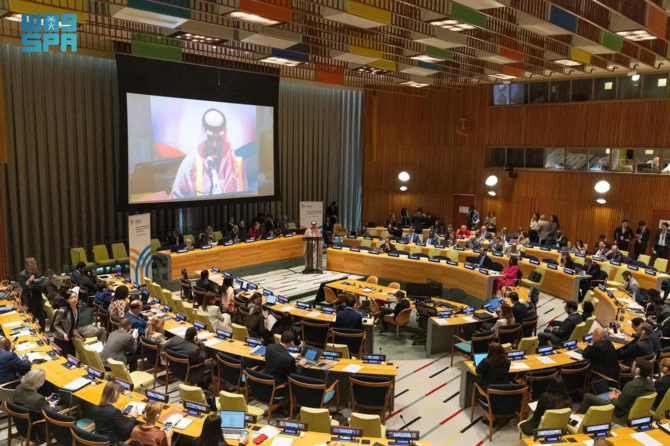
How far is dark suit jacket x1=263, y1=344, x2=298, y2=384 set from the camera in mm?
6828

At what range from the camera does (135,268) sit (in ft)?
44.0

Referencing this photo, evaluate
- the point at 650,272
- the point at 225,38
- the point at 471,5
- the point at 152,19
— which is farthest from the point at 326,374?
the point at 650,272

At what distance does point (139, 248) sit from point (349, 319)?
6999 mm

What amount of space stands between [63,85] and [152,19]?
6.92 meters

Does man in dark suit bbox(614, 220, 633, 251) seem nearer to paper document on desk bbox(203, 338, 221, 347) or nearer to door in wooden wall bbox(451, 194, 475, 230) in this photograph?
door in wooden wall bbox(451, 194, 475, 230)

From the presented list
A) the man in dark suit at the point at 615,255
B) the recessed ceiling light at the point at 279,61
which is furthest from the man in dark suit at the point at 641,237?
the recessed ceiling light at the point at 279,61

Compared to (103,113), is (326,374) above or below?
below

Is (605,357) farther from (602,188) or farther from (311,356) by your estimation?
(602,188)

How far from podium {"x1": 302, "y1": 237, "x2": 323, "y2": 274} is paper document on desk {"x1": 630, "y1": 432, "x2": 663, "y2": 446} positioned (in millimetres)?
11250

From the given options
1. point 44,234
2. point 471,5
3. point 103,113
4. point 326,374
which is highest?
point 471,5

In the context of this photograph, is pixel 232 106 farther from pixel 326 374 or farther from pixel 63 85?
pixel 326 374

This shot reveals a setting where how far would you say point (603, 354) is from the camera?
7148 millimetres

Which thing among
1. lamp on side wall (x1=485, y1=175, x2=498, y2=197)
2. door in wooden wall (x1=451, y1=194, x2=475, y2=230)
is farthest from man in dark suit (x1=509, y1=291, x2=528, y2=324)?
door in wooden wall (x1=451, y1=194, x2=475, y2=230)

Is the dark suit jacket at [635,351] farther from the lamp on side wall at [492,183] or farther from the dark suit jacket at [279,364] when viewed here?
the lamp on side wall at [492,183]
